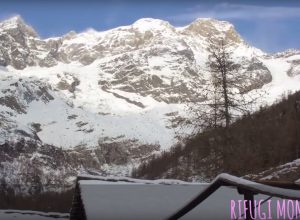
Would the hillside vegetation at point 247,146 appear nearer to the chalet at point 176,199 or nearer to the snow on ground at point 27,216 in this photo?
the snow on ground at point 27,216

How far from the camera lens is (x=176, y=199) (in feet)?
26.8

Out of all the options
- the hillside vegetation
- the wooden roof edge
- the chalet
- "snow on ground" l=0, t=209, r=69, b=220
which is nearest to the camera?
the wooden roof edge

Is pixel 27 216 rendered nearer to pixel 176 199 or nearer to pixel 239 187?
pixel 176 199

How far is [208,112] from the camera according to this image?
22828mm

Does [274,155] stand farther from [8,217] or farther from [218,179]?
[218,179]

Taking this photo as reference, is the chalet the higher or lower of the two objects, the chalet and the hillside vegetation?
the lower

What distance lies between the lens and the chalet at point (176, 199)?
5.72 metres

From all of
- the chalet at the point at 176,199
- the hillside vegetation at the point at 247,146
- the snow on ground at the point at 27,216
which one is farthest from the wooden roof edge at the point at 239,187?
the hillside vegetation at the point at 247,146

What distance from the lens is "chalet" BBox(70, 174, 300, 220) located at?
18.8 feet

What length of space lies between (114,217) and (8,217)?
4583 millimetres

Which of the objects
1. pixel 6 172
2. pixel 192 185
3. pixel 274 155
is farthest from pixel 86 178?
pixel 6 172

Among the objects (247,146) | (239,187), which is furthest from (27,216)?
(247,146)

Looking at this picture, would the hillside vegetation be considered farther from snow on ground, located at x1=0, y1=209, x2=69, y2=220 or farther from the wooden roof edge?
the wooden roof edge

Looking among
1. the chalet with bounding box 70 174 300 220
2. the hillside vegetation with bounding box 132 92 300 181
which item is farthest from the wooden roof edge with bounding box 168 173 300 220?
the hillside vegetation with bounding box 132 92 300 181
